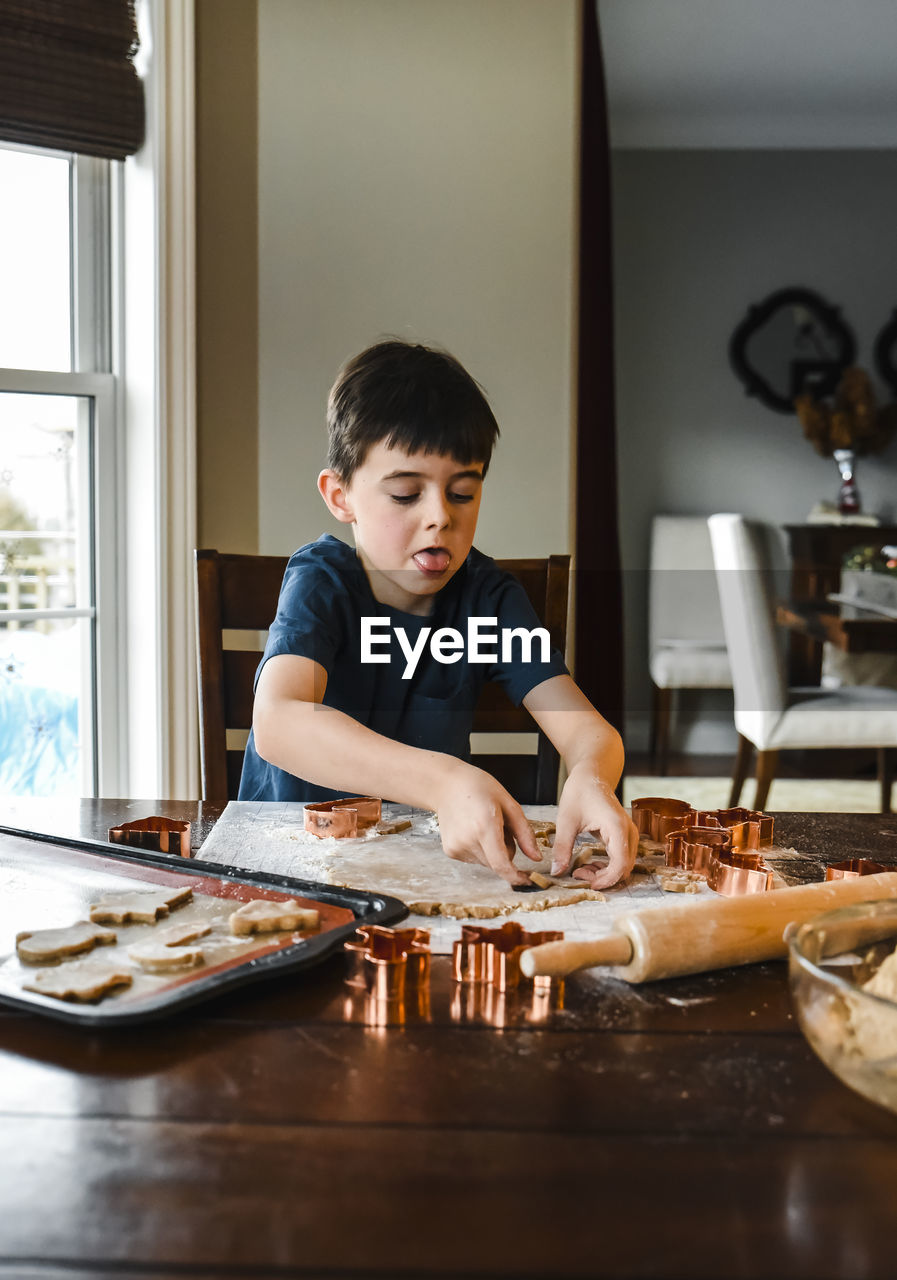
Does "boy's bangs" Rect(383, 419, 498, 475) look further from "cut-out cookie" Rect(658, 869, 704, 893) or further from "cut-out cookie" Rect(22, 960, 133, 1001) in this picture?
"cut-out cookie" Rect(22, 960, 133, 1001)

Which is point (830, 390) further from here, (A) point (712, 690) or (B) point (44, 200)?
(B) point (44, 200)

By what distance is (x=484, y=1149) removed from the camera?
1.49 feet

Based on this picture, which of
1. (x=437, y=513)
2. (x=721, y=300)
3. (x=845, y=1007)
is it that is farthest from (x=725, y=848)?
(x=721, y=300)

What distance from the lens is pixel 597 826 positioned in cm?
85

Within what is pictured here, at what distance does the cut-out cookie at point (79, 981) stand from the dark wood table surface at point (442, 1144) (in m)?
0.02

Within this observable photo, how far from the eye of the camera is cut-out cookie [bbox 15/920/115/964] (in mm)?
619

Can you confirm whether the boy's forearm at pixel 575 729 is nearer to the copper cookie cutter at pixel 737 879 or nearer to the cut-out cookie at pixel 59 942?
the copper cookie cutter at pixel 737 879

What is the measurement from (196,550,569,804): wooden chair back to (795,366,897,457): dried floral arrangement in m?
3.61

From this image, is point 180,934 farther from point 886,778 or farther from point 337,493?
→ point 886,778

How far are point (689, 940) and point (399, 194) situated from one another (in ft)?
6.28

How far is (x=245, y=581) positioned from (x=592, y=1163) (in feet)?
3.56

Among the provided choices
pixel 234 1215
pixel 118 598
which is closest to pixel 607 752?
pixel 234 1215

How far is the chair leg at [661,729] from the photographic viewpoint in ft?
14.4

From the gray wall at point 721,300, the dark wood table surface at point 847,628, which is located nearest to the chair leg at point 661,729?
the gray wall at point 721,300
